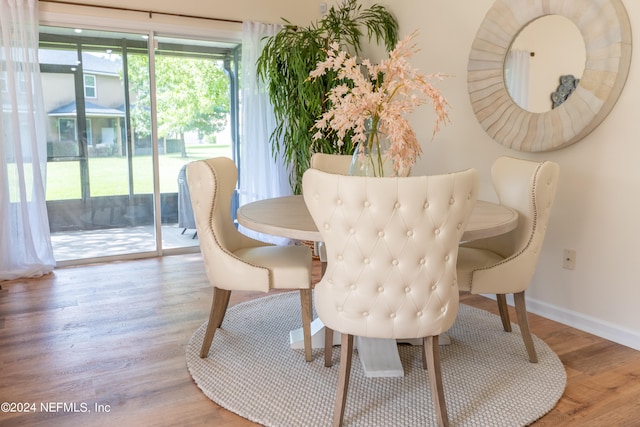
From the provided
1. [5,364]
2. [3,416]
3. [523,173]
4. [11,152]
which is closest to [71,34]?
[11,152]

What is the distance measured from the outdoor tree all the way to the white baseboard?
10.1 feet

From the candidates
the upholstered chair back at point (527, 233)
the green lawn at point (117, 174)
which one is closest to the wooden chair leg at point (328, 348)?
the upholstered chair back at point (527, 233)

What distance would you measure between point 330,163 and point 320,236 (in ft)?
4.97

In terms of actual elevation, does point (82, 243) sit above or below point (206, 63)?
below

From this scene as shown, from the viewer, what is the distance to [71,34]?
157 inches

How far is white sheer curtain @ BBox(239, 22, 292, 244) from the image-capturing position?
14.7ft

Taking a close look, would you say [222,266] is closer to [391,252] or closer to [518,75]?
[391,252]

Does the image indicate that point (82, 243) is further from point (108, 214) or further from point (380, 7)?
point (380, 7)

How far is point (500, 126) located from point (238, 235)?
1.76 m

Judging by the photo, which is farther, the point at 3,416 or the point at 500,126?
the point at 500,126

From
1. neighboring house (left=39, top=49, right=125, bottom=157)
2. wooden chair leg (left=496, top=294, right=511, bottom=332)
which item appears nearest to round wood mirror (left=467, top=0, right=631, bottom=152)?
wooden chair leg (left=496, top=294, right=511, bottom=332)

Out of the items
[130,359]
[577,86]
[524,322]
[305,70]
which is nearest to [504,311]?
[524,322]

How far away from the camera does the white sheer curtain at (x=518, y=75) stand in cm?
304

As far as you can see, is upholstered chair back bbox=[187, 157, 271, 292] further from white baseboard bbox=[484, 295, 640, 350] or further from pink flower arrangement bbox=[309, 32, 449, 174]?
white baseboard bbox=[484, 295, 640, 350]
